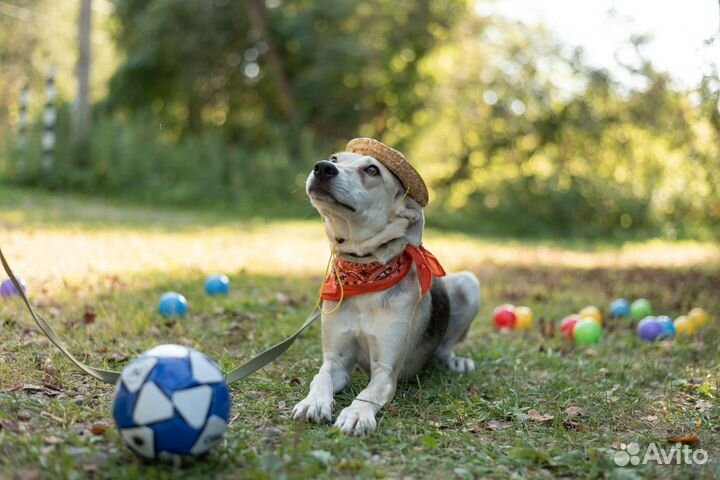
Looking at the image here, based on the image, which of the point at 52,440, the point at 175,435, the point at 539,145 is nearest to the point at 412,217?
the point at 175,435

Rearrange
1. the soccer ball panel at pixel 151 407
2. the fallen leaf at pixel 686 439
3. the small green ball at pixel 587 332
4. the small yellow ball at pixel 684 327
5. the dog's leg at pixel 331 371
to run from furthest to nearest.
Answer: the small yellow ball at pixel 684 327, the small green ball at pixel 587 332, the dog's leg at pixel 331 371, the fallen leaf at pixel 686 439, the soccer ball panel at pixel 151 407

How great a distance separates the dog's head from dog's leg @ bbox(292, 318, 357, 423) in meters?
0.53

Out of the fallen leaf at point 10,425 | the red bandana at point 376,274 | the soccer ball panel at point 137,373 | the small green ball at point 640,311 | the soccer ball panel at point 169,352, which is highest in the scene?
the red bandana at point 376,274

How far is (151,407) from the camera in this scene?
3008 mm

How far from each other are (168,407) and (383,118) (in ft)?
55.0

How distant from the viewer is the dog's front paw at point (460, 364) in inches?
208

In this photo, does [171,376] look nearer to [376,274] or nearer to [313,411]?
[313,411]

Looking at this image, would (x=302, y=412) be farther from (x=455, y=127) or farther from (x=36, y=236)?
(x=455, y=127)

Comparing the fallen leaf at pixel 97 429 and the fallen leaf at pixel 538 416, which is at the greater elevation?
the fallen leaf at pixel 97 429

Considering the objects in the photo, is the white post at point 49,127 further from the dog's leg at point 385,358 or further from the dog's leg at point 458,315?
the dog's leg at point 385,358

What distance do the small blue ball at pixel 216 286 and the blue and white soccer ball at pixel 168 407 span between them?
12.9 feet

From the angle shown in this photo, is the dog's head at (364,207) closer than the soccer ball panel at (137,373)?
No

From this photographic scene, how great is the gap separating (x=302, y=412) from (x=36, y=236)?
680 centimetres

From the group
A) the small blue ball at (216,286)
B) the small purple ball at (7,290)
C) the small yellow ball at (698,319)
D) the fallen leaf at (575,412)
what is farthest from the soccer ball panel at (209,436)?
the small yellow ball at (698,319)
